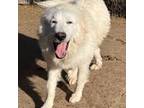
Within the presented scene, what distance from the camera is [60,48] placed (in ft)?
19.1

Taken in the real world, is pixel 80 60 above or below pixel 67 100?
above

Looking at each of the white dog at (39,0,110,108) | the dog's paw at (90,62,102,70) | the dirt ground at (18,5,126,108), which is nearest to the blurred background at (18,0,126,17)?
the dirt ground at (18,5,126,108)

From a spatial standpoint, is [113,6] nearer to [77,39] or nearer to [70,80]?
[70,80]

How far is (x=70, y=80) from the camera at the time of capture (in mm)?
7090

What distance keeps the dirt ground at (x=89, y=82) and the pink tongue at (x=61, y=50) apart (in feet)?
2.79

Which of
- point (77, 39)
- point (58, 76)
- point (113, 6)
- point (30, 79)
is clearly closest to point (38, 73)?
point (30, 79)

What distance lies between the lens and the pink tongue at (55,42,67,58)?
19.0 feet

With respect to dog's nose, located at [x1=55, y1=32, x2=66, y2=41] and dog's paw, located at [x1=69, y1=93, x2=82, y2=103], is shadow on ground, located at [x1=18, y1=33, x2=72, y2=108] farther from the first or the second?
dog's nose, located at [x1=55, y1=32, x2=66, y2=41]

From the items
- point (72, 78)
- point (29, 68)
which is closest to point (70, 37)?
point (72, 78)

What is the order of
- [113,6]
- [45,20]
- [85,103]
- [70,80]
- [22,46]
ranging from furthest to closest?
[113,6] < [22,46] < [70,80] < [85,103] < [45,20]

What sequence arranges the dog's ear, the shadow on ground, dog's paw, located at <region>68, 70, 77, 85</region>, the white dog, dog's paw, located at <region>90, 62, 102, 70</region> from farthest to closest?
1. dog's paw, located at <region>90, 62, 102, 70</region>
2. dog's paw, located at <region>68, 70, 77, 85</region>
3. the shadow on ground
4. the dog's ear
5. the white dog

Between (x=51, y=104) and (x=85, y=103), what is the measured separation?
52 centimetres

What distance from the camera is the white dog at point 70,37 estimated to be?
5.69m

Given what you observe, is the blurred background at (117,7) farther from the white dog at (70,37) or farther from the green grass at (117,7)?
the white dog at (70,37)
